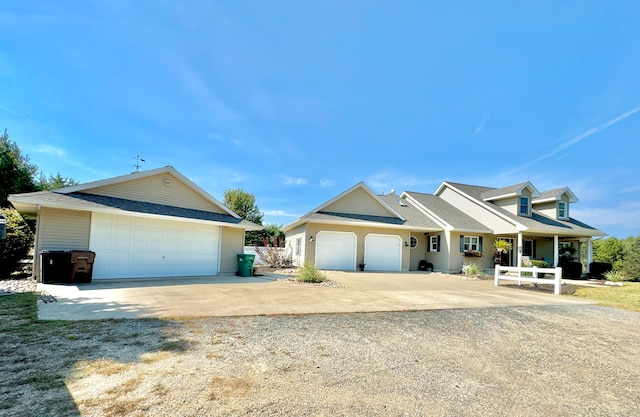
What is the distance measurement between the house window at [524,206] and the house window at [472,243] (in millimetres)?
3923

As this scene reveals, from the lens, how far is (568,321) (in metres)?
6.21

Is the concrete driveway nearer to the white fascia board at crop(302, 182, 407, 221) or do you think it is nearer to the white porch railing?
the white porch railing

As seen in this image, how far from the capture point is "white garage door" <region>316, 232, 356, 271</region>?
17766mm

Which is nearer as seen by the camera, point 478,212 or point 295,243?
point 295,243

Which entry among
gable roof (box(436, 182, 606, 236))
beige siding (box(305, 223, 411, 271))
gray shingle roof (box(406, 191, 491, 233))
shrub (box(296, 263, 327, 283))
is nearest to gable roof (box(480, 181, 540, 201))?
gable roof (box(436, 182, 606, 236))

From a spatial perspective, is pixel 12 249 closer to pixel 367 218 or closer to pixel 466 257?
pixel 367 218

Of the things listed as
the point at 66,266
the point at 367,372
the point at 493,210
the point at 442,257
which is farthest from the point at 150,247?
the point at 493,210

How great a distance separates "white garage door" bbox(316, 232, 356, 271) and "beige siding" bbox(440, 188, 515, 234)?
31.7ft

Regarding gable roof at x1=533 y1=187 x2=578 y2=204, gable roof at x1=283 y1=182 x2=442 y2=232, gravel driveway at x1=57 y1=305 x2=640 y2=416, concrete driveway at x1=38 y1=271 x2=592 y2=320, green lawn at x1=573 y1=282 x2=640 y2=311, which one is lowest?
green lawn at x1=573 y1=282 x2=640 y2=311

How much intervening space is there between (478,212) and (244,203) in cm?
2533

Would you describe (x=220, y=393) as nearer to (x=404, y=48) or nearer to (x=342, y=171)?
(x=404, y=48)

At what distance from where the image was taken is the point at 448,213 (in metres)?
21.2

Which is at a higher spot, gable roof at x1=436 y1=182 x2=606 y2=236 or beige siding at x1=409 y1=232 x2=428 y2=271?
gable roof at x1=436 y1=182 x2=606 y2=236

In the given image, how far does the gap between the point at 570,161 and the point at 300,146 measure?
2107 centimetres
